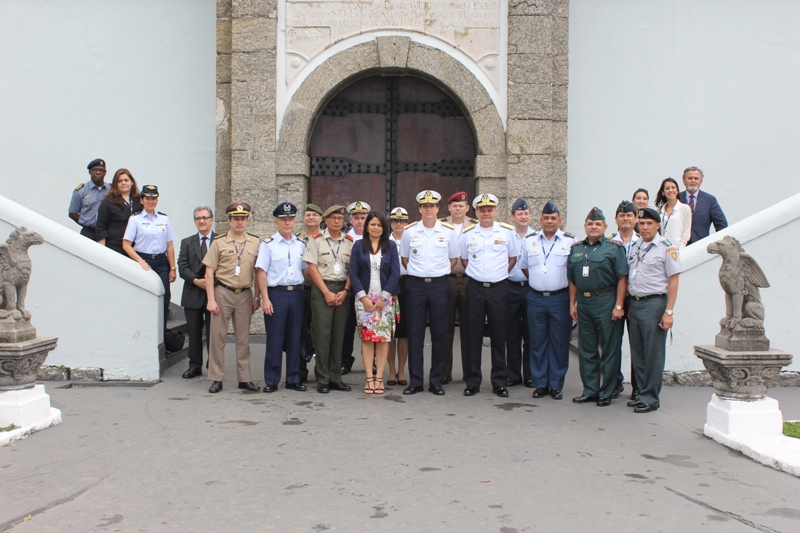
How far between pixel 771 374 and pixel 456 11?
582cm

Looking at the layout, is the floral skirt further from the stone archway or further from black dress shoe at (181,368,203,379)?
the stone archway

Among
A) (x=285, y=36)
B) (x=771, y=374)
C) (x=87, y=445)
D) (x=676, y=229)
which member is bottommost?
(x=87, y=445)

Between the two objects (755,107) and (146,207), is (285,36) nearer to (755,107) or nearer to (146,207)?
(146,207)

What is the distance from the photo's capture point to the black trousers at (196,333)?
7477 mm

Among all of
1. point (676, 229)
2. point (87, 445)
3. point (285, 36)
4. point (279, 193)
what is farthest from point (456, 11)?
point (87, 445)

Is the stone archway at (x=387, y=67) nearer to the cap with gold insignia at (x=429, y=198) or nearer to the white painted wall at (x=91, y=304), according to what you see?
the cap with gold insignia at (x=429, y=198)

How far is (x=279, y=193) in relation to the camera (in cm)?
934

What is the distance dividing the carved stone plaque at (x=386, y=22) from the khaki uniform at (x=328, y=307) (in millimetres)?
3254

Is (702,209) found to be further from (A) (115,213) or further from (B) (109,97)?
(B) (109,97)

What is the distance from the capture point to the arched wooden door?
979 cm

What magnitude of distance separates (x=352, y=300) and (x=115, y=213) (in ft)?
8.81

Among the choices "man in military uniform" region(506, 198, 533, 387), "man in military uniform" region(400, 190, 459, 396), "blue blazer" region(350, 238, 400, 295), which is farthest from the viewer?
"man in military uniform" region(506, 198, 533, 387)

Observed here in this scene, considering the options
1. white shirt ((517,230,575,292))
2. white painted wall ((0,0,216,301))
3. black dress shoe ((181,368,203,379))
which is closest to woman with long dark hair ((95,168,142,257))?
black dress shoe ((181,368,203,379))

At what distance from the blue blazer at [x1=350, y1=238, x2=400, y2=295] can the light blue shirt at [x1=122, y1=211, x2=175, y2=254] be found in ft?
7.27
